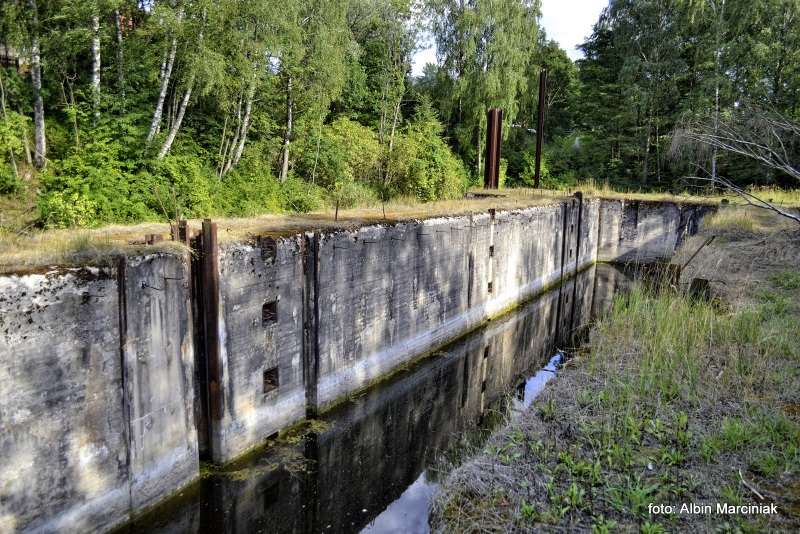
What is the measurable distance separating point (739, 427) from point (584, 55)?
3328cm

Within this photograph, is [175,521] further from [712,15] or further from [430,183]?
[712,15]

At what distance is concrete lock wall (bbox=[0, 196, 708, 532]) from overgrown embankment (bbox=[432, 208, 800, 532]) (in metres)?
2.83

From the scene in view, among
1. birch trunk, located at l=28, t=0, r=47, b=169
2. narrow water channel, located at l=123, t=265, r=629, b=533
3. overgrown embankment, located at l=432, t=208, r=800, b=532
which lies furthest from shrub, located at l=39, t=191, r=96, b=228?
overgrown embankment, located at l=432, t=208, r=800, b=532

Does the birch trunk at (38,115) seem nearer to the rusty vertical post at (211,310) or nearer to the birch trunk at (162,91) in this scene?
the birch trunk at (162,91)

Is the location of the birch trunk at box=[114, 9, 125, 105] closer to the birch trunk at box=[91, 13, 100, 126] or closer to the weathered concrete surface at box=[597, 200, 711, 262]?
the birch trunk at box=[91, 13, 100, 126]

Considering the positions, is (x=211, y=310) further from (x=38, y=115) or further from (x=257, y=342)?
(x=38, y=115)

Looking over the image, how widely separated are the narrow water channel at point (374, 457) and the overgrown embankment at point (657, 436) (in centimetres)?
169

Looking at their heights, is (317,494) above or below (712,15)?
below

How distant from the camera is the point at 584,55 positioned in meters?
33.6

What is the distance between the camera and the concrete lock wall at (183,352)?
4395 millimetres

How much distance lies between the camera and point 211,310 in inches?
234

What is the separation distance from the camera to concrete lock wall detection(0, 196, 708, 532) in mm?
4395

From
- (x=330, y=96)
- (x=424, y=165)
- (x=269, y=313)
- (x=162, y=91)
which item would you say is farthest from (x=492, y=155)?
(x=269, y=313)

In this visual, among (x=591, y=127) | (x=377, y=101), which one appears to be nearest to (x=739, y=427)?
(x=377, y=101)
